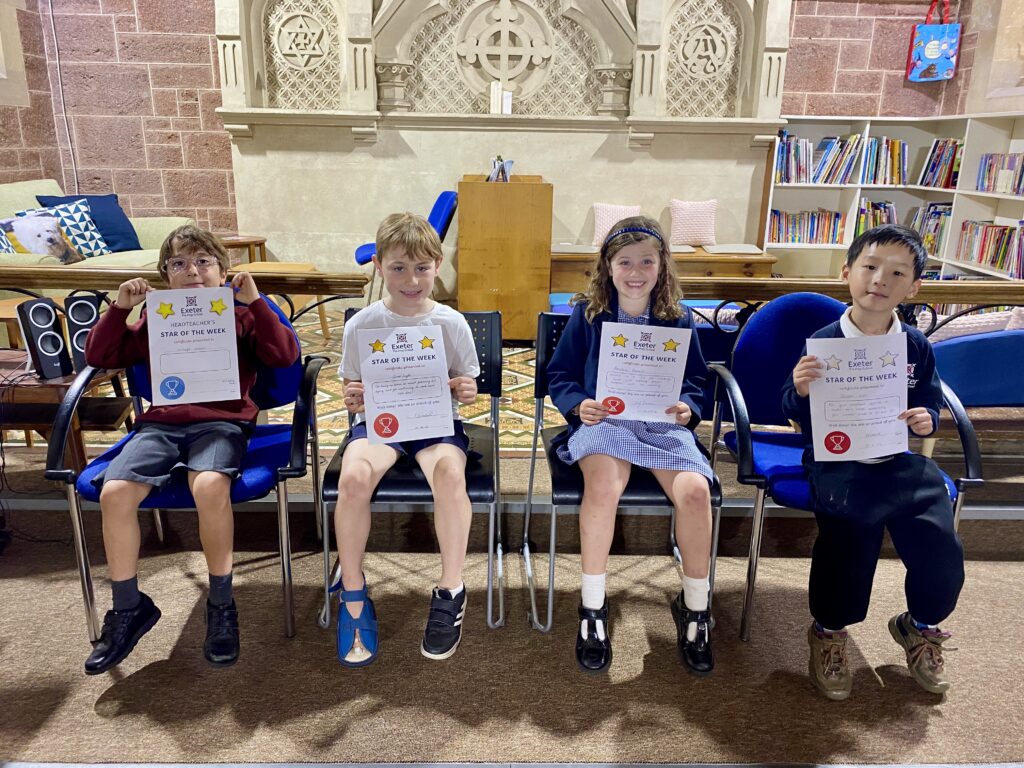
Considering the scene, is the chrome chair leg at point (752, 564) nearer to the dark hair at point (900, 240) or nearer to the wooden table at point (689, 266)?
the dark hair at point (900, 240)

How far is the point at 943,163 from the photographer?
18.5 feet

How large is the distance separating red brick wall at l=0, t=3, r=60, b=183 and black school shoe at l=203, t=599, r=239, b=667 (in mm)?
4766

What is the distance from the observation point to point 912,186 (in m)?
5.87

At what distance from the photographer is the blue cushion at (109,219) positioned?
5.09m

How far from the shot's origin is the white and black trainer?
73.4 inches

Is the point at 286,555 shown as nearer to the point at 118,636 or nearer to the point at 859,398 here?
the point at 118,636

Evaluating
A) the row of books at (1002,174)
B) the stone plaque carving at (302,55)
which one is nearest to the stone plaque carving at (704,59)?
the row of books at (1002,174)

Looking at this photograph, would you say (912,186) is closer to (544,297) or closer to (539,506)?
(544,297)

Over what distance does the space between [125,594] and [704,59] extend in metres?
5.51

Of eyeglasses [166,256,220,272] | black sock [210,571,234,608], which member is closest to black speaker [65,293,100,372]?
eyeglasses [166,256,220,272]

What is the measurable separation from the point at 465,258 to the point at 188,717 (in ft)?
10.9

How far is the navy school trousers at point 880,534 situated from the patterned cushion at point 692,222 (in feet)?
14.0

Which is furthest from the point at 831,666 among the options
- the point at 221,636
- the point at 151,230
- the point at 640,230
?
the point at 151,230

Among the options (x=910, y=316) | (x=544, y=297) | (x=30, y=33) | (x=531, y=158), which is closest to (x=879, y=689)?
(x=910, y=316)
